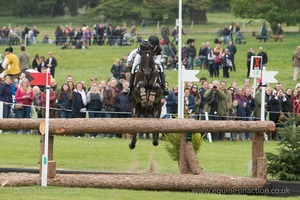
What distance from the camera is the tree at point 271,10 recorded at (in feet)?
207

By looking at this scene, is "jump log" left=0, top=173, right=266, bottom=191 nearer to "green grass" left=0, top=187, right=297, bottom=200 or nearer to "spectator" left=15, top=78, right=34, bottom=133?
"green grass" left=0, top=187, right=297, bottom=200

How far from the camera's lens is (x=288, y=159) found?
770 inches

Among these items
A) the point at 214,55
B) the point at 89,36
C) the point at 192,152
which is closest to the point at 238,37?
the point at 89,36

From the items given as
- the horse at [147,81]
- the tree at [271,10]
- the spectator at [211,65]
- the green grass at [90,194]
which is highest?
the tree at [271,10]

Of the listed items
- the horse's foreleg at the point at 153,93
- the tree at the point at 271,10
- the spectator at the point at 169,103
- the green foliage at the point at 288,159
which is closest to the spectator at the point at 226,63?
the spectator at the point at 169,103

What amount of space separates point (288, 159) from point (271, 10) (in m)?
45.0

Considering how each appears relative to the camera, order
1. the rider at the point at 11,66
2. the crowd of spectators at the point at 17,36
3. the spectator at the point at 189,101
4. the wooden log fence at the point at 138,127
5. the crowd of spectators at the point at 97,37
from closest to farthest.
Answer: the wooden log fence at the point at 138,127 → the spectator at the point at 189,101 → the rider at the point at 11,66 → the crowd of spectators at the point at 97,37 → the crowd of spectators at the point at 17,36

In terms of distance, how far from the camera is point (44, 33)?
72438 millimetres

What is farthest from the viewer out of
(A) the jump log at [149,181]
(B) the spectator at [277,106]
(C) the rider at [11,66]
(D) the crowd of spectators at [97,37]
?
(D) the crowd of spectators at [97,37]

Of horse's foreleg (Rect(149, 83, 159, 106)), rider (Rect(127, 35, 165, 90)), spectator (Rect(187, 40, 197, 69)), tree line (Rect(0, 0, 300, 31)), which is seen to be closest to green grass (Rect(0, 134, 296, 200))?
horse's foreleg (Rect(149, 83, 159, 106))

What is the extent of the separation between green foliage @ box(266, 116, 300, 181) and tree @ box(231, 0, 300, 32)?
43.4 meters

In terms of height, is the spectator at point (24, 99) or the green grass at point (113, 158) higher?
the spectator at point (24, 99)

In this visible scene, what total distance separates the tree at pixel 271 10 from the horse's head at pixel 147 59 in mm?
44074

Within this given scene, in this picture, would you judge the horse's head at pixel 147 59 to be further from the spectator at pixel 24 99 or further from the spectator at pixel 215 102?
the spectator at pixel 24 99
